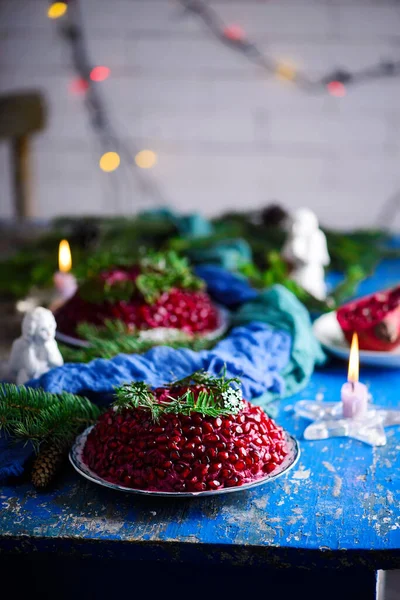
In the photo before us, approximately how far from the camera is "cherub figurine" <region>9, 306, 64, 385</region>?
1.20 m

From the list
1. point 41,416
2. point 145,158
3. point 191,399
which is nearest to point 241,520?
point 191,399

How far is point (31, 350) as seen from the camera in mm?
1229

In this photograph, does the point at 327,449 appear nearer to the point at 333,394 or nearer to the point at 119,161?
the point at 333,394

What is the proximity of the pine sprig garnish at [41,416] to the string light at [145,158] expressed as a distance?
267 centimetres

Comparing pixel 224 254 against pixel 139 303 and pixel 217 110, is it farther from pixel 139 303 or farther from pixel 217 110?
pixel 217 110

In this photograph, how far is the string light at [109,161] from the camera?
3.69 meters

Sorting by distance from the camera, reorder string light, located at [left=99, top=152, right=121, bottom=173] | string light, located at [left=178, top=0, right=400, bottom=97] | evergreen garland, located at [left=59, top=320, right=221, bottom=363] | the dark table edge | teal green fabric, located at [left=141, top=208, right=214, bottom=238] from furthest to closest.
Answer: string light, located at [left=99, top=152, right=121, bottom=173] → string light, located at [left=178, top=0, right=400, bottom=97] → teal green fabric, located at [left=141, top=208, right=214, bottom=238] → evergreen garland, located at [left=59, top=320, right=221, bottom=363] → the dark table edge

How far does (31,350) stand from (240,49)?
2.66 meters

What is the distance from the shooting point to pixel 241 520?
0.93 meters

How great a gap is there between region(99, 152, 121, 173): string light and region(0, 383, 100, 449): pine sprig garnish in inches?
105

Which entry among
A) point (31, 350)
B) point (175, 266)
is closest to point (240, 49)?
point (175, 266)

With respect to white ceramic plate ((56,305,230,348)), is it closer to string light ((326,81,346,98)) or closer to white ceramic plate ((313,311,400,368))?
white ceramic plate ((313,311,400,368))

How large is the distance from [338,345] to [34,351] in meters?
0.60

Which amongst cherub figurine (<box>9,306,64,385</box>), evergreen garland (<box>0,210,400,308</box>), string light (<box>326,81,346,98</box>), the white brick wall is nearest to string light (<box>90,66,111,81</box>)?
the white brick wall
